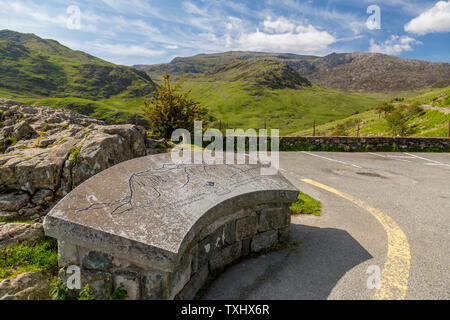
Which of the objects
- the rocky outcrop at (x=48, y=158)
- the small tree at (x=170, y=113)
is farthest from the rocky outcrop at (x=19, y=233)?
the small tree at (x=170, y=113)

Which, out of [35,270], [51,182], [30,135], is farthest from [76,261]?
[30,135]

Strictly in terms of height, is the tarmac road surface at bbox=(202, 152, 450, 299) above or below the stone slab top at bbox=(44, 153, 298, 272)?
below

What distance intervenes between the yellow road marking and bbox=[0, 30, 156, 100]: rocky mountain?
140691mm

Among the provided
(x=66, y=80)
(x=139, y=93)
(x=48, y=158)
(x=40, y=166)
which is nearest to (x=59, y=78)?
(x=66, y=80)

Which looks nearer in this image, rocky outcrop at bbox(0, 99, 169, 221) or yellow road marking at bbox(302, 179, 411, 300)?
yellow road marking at bbox(302, 179, 411, 300)

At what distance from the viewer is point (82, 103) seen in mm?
92812

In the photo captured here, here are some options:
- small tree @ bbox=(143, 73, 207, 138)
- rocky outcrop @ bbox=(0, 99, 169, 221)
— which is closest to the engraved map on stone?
rocky outcrop @ bbox=(0, 99, 169, 221)

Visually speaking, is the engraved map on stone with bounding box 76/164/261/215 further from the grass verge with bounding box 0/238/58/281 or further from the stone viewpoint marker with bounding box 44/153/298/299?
the grass verge with bounding box 0/238/58/281

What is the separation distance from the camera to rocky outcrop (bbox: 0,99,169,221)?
13.8 ft

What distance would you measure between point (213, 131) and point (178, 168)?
34.1ft

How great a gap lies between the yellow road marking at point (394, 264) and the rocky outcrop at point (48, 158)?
4.43 meters

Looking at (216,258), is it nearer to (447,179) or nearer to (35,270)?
(35,270)

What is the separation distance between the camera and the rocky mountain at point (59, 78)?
404ft

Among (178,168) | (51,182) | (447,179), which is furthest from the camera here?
(447,179)
